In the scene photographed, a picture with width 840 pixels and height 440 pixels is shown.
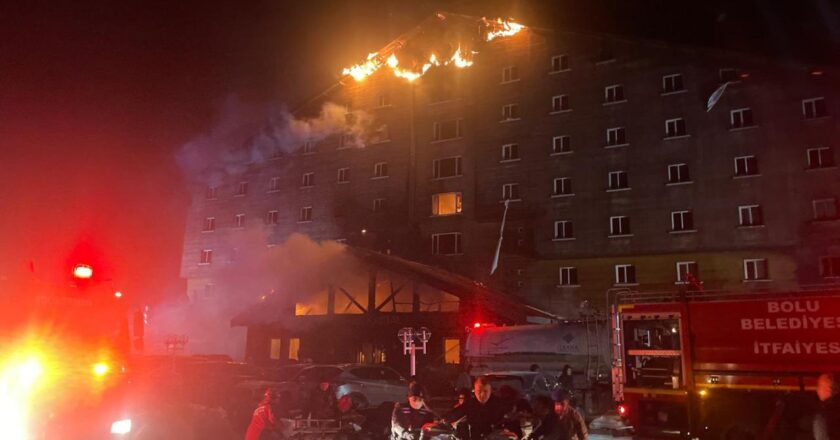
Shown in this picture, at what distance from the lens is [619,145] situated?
97.6 ft

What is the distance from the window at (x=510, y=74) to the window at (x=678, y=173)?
11004mm

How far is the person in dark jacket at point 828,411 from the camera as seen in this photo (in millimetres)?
6105

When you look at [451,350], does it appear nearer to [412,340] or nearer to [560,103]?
[412,340]

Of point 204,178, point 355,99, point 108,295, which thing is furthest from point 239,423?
point 204,178

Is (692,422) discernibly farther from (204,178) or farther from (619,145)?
(204,178)

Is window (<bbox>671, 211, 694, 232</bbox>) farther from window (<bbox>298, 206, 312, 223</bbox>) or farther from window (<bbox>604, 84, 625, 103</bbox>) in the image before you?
window (<bbox>298, 206, 312, 223</bbox>)

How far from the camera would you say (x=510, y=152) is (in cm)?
3284

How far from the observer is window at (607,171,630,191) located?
1158 inches

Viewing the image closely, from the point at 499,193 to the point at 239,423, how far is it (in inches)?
881

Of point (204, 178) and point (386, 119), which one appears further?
point (204, 178)

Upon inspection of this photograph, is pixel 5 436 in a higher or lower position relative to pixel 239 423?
higher

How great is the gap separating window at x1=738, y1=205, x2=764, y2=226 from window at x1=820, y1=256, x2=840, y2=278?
3.06 m

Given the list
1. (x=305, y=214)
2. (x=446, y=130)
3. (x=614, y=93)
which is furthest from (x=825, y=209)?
(x=305, y=214)

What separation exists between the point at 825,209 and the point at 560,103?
47.5ft
